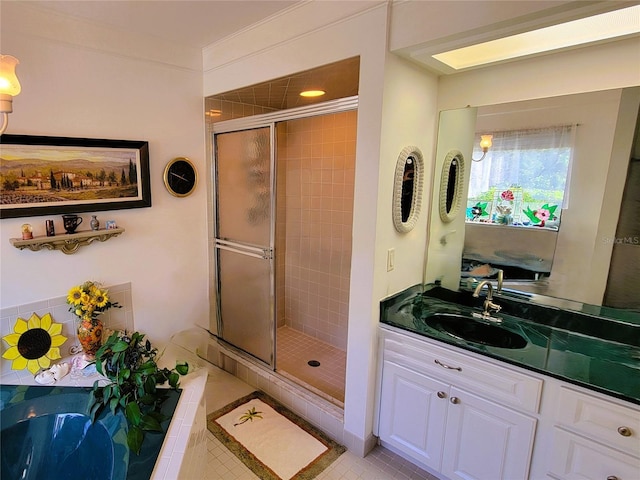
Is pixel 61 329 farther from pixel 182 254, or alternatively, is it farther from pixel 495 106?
pixel 495 106

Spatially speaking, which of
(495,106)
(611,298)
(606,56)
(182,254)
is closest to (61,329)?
(182,254)

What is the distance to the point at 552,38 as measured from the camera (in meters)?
1.66

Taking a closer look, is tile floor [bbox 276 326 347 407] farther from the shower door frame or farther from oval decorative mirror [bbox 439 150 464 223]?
oval decorative mirror [bbox 439 150 464 223]

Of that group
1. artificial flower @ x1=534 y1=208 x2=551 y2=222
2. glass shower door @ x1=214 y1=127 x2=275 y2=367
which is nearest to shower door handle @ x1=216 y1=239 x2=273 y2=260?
glass shower door @ x1=214 y1=127 x2=275 y2=367

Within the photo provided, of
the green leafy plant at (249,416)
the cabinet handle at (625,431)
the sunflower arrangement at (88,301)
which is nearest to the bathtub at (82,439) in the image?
the sunflower arrangement at (88,301)

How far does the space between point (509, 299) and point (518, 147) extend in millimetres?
846

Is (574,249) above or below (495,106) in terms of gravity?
below

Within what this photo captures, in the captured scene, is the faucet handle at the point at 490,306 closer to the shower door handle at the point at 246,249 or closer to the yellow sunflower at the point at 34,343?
the shower door handle at the point at 246,249

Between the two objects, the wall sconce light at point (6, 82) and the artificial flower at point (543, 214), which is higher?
the wall sconce light at point (6, 82)

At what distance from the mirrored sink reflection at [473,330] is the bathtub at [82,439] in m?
1.30

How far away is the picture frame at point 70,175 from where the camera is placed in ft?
6.20

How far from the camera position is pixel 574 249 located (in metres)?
1.80

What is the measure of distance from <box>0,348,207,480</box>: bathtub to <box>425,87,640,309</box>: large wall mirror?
1.87 m

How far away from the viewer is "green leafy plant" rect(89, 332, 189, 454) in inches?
60.1
